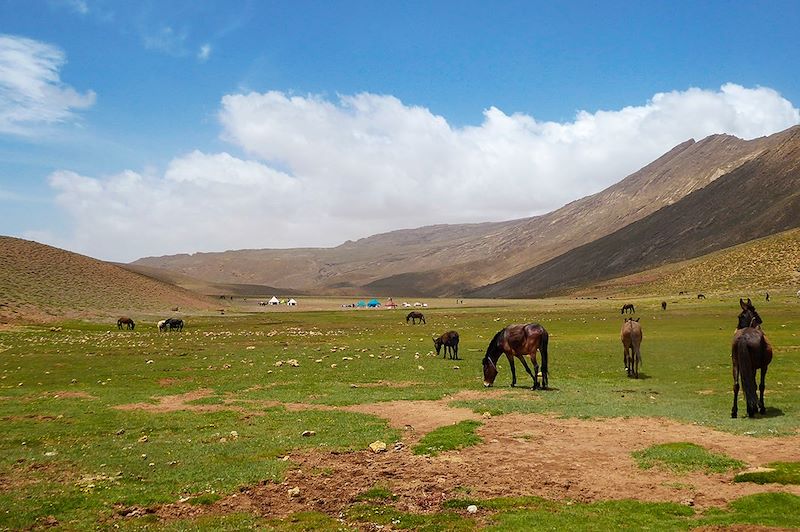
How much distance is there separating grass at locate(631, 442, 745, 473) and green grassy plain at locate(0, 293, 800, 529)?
261 centimetres

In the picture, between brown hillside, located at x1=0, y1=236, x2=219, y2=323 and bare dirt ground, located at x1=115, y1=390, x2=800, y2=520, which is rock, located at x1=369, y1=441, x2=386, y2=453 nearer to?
bare dirt ground, located at x1=115, y1=390, x2=800, y2=520

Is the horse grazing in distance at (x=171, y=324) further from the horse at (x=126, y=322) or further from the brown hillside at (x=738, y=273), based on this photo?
the brown hillside at (x=738, y=273)

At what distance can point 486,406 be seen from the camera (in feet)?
66.8

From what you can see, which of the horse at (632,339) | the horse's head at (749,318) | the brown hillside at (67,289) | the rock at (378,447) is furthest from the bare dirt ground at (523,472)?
the brown hillside at (67,289)

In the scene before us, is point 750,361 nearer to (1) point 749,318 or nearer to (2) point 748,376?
(2) point 748,376

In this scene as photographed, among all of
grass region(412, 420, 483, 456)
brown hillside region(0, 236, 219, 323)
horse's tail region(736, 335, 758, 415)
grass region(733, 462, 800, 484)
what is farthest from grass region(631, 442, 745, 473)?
brown hillside region(0, 236, 219, 323)

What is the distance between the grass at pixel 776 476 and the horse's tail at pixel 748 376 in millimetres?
5778

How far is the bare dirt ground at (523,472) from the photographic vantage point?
11.4 metres

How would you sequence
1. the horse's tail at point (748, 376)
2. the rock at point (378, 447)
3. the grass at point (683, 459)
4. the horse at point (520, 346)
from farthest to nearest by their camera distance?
the horse at point (520, 346)
the horse's tail at point (748, 376)
the rock at point (378, 447)
the grass at point (683, 459)

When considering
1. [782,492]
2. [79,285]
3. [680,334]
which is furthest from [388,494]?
[79,285]

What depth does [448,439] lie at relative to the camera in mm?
15695

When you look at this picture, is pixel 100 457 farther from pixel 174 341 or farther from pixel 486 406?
pixel 174 341

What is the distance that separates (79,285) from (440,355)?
261 ft

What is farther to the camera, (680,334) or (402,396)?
(680,334)
